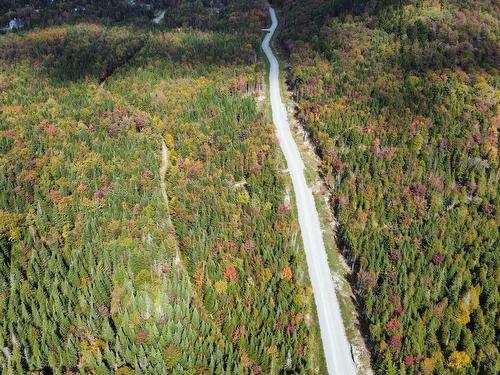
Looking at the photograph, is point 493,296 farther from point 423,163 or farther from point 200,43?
point 200,43

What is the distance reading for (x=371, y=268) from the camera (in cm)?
9631

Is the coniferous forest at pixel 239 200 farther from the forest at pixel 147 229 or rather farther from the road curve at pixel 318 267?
the road curve at pixel 318 267

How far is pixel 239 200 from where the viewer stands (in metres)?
112

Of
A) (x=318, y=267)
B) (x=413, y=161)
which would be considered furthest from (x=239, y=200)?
(x=413, y=161)

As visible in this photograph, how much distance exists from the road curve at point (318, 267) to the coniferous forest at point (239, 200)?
2270mm

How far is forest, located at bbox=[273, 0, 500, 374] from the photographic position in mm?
86625

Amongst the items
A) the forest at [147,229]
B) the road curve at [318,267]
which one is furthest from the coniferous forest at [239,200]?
the road curve at [318,267]

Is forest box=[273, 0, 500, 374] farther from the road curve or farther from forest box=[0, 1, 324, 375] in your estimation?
forest box=[0, 1, 324, 375]

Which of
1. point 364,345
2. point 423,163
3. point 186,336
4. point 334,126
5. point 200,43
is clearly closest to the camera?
point 186,336

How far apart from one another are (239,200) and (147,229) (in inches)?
880

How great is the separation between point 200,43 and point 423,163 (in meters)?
97.6

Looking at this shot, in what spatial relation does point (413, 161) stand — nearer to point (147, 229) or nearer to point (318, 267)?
point (318, 267)

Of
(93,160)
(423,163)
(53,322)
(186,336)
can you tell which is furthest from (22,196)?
(423,163)

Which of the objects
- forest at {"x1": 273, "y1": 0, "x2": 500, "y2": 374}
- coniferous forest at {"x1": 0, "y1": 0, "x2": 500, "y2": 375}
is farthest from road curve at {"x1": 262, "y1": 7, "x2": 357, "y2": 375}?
forest at {"x1": 273, "y1": 0, "x2": 500, "y2": 374}
